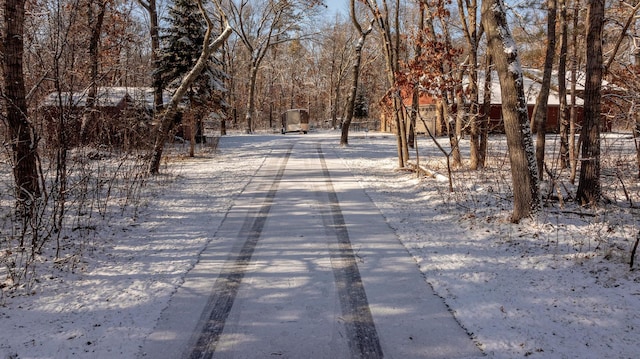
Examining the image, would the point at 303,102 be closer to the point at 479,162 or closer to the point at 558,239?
the point at 479,162

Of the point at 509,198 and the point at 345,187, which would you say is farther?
the point at 345,187

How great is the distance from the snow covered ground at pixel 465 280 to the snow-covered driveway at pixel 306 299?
0.23 m

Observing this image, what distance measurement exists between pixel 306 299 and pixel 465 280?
73.5 inches

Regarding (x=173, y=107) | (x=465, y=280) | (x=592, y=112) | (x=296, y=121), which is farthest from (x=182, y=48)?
(x=465, y=280)

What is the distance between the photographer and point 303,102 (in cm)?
6531

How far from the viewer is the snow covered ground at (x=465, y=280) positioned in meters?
3.38

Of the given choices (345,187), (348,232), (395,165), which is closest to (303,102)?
(395,165)

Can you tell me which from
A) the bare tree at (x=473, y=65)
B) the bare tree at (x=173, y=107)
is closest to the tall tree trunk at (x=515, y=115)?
the bare tree at (x=473, y=65)

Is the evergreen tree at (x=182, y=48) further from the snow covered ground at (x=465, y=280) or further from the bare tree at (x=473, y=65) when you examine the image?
the snow covered ground at (x=465, y=280)

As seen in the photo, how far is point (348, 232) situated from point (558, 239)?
2917 millimetres

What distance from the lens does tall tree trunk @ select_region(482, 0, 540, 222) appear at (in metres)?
6.35

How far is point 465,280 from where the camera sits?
183 inches

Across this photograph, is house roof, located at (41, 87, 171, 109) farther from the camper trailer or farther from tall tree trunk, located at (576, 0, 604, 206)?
the camper trailer

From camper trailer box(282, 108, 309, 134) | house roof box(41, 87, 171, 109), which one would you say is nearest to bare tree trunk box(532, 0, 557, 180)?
house roof box(41, 87, 171, 109)
